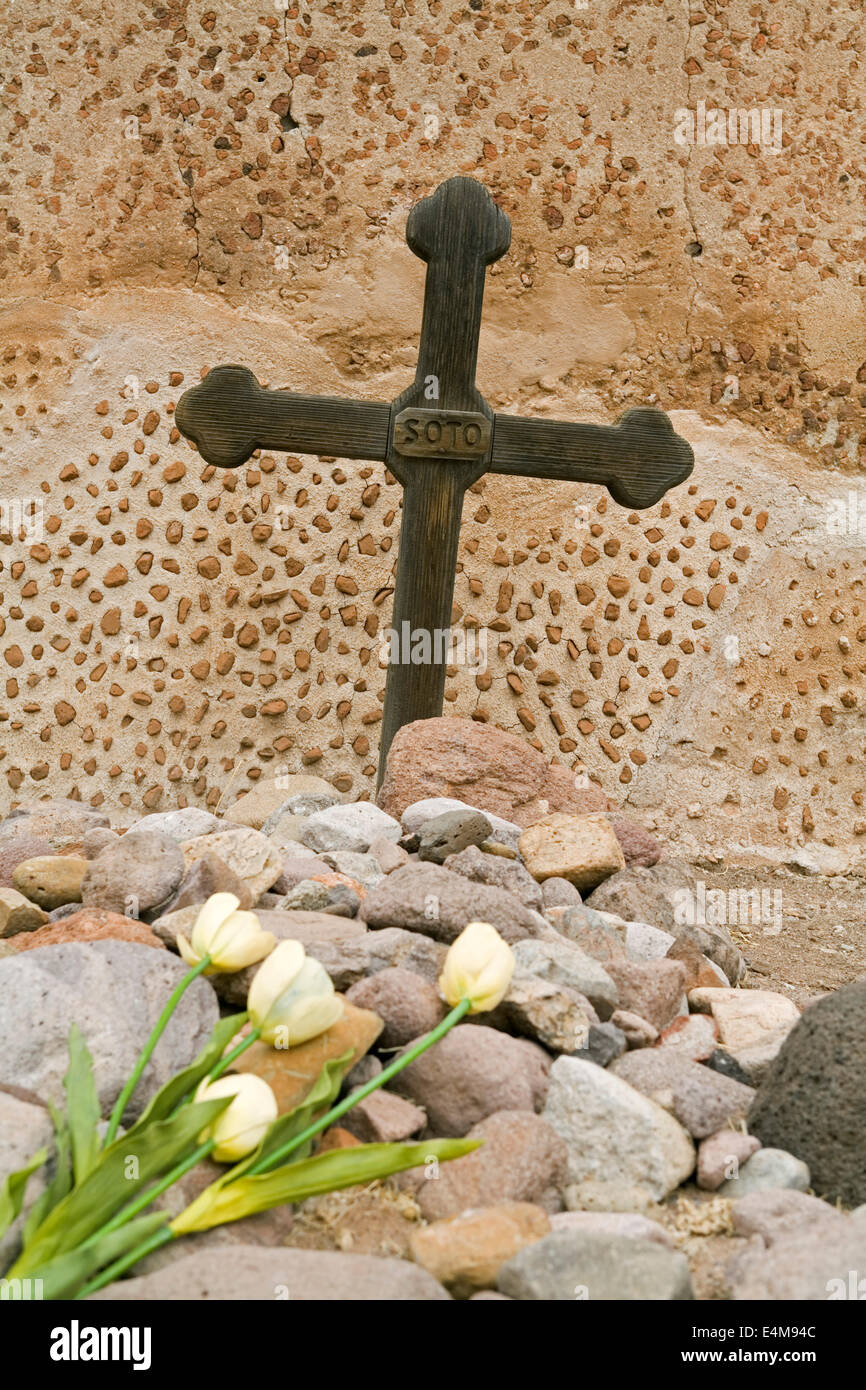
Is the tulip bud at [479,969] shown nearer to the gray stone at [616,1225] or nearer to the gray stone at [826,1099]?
the gray stone at [616,1225]

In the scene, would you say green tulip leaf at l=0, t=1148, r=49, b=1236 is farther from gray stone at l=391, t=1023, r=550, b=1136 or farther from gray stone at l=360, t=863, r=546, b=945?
gray stone at l=360, t=863, r=546, b=945

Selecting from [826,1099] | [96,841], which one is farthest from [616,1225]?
[96,841]

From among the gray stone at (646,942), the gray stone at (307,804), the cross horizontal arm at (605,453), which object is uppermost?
the cross horizontal arm at (605,453)

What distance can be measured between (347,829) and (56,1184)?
124 centimetres

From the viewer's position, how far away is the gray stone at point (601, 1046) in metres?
1.68

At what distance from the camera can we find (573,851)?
8.05ft

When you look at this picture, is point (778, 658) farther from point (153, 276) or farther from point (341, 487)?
point (153, 276)

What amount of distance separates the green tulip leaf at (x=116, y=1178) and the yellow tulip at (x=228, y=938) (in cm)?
20

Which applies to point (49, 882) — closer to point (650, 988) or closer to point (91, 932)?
point (91, 932)

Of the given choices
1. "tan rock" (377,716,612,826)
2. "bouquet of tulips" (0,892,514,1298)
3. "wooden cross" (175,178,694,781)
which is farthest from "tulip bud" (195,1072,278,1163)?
"wooden cross" (175,178,694,781)

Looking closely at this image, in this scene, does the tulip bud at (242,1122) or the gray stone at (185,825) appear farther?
the gray stone at (185,825)

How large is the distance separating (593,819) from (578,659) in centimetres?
230

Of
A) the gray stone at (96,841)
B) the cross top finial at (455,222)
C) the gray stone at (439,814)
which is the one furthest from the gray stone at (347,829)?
the cross top finial at (455,222)
